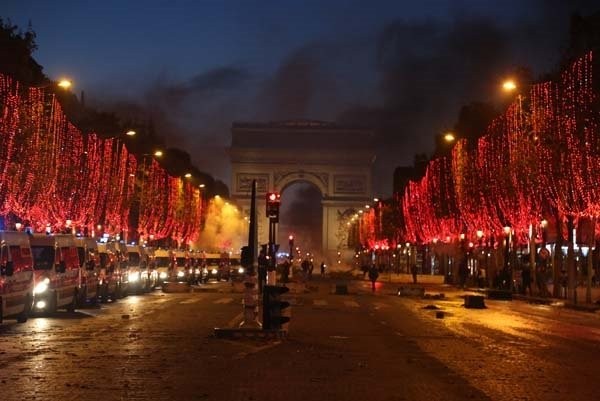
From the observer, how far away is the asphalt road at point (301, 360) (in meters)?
13.0

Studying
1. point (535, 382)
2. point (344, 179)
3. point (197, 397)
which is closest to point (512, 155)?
point (535, 382)

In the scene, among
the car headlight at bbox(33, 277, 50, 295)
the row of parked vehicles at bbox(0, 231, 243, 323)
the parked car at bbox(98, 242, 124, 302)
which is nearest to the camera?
the row of parked vehicles at bbox(0, 231, 243, 323)

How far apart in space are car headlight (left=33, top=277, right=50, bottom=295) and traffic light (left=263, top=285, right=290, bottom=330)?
27.8 ft

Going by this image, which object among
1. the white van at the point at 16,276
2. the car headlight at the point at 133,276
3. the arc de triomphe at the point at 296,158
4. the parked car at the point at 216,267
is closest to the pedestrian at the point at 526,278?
the car headlight at the point at 133,276

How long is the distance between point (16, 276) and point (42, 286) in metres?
2.63

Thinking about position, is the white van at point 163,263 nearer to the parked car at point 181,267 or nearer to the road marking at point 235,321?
the parked car at point 181,267

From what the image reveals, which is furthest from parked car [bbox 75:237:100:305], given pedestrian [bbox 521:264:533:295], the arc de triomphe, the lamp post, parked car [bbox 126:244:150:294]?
the arc de triomphe

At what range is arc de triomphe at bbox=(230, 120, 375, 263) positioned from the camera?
143250 mm

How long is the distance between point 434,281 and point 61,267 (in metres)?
50.9

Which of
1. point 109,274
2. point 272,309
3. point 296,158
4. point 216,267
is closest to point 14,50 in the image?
point 109,274

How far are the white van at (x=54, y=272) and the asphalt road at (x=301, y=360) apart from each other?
0.61 metres

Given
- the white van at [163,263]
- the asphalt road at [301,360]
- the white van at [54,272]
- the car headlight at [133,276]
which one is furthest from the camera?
the white van at [163,263]

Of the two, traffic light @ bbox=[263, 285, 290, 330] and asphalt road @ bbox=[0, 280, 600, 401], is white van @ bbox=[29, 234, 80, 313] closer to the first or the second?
asphalt road @ bbox=[0, 280, 600, 401]

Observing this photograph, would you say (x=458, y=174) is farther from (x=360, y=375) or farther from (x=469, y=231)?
(x=360, y=375)
